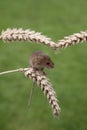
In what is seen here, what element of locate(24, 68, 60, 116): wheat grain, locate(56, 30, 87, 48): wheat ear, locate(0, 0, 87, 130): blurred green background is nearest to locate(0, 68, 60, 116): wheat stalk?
locate(24, 68, 60, 116): wheat grain

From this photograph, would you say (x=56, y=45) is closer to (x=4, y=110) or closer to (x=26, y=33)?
(x=26, y=33)

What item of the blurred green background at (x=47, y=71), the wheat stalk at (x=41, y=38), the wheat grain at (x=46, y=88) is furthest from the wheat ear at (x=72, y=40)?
the blurred green background at (x=47, y=71)

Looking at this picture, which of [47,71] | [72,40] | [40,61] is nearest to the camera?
[72,40]

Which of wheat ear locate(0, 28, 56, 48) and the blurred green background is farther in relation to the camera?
the blurred green background

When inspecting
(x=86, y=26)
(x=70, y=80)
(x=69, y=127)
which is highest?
(x=86, y=26)

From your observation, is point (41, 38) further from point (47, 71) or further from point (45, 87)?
point (47, 71)

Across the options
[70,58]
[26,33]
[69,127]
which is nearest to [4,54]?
[70,58]

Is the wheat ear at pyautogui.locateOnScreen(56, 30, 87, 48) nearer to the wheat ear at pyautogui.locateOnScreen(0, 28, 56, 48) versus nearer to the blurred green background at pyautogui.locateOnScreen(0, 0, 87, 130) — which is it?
the wheat ear at pyautogui.locateOnScreen(0, 28, 56, 48)

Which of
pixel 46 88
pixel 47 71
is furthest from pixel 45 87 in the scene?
pixel 47 71
